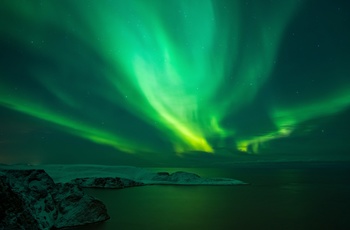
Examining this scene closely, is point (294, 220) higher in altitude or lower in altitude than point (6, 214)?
higher

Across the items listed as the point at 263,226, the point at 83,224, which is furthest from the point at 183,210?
the point at 83,224

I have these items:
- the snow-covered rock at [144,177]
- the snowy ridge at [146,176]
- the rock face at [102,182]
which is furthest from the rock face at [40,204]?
the snowy ridge at [146,176]

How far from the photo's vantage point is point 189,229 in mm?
20562

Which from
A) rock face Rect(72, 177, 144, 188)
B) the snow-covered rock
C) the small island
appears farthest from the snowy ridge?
the small island

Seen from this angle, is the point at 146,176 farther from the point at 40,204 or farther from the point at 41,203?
the point at 40,204

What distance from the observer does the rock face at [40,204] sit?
15.4 m

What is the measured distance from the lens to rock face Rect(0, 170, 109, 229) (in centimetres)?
1544

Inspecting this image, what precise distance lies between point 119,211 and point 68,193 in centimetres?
925

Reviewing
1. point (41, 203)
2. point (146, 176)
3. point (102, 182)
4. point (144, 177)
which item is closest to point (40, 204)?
point (41, 203)

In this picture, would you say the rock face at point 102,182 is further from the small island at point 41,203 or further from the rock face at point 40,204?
the rock face at point 40,204

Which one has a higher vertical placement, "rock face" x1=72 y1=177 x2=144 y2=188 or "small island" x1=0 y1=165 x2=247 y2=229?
"rock face" x1=72 y1=177 x2=144 y2=188

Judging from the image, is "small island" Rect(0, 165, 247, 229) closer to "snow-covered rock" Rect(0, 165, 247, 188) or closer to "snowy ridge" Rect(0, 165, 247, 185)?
"snow-covered rock" Rect(0, 165, 247, 188)

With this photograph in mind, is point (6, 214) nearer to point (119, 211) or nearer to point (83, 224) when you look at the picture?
point (83, 224)

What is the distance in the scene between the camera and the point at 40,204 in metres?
17.6
